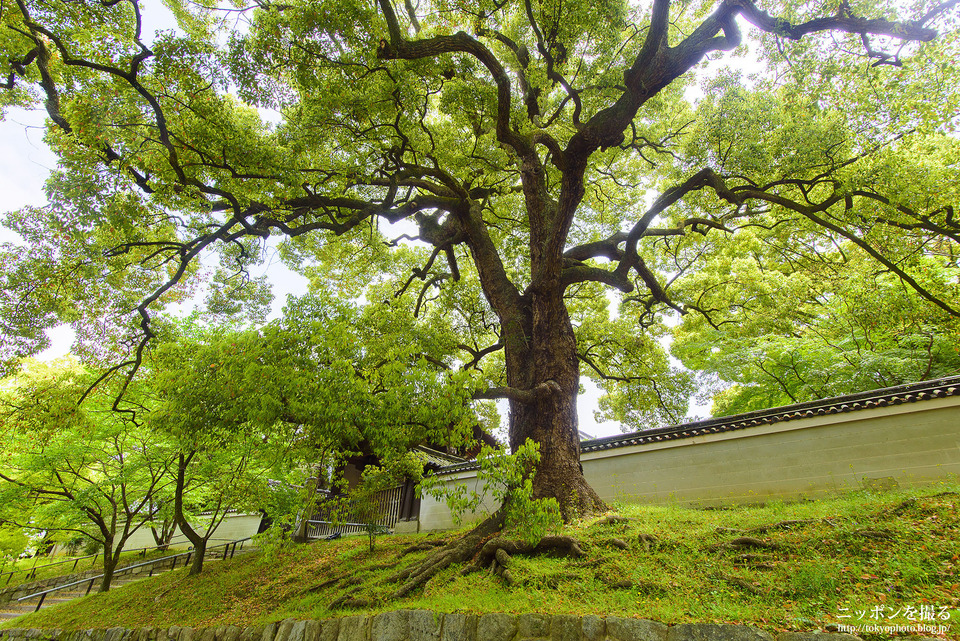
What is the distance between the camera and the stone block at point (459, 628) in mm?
3932

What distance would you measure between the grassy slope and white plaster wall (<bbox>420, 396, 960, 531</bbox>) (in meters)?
1.05

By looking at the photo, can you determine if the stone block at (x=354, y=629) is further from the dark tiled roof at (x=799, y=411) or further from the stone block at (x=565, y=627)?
the dark tiled roof at (x=799, y=411)

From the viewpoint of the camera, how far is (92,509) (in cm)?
1058

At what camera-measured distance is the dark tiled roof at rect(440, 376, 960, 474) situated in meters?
6.70

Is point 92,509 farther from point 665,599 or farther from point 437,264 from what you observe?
point 665,599

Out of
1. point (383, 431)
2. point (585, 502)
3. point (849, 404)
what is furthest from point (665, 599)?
point (849, 404)

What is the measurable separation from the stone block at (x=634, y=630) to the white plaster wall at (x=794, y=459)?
2591 mm

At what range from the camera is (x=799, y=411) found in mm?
7754

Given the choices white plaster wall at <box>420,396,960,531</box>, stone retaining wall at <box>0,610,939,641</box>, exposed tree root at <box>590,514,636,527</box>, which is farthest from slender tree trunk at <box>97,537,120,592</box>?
exposed tree root at <box>590,514,636,527</box>

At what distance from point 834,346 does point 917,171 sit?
5057 mm

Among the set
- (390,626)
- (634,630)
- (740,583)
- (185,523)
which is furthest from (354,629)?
(185,523)

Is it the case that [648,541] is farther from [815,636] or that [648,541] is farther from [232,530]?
[232,530]

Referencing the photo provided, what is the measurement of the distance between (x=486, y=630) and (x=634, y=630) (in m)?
1.44

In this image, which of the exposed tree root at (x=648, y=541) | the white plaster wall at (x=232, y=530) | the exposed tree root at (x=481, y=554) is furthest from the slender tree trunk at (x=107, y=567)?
the exposed tree root at (x=648, y=541)
